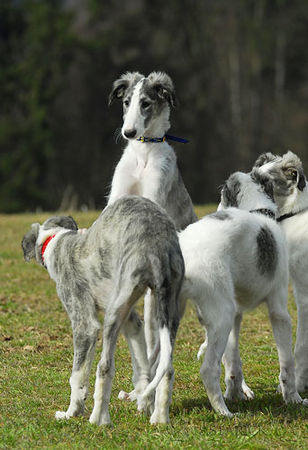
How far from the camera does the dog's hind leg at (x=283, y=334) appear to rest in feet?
20.9

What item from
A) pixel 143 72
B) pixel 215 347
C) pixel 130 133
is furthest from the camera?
pixel 143 72

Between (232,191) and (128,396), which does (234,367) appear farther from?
(232,191)

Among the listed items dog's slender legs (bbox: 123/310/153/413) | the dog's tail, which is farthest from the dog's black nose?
the dog's tail

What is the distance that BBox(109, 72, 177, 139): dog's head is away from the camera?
7.29 meters

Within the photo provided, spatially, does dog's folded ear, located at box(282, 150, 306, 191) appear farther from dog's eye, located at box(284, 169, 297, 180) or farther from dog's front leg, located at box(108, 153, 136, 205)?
dog's front leg, located at box(108, 153, 136, 205)

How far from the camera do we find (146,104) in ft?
24.3

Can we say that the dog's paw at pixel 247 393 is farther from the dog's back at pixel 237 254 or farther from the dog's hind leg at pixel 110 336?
the dog's hind leg at pixel 110 336

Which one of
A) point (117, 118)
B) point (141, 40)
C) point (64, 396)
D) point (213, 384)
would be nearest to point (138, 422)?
point (213, 384)

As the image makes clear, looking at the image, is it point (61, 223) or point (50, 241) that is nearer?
point (50, 241)

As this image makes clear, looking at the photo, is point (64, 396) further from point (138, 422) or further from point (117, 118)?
point (117, 118)

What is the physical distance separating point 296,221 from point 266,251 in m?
1.31

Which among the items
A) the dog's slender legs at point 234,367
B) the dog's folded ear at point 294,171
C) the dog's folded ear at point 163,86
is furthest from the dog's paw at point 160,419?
the dog's folded ear at point 163,86

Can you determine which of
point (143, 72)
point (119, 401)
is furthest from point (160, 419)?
point (143, 72)

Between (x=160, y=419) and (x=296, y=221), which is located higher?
(x=296, y=221)
